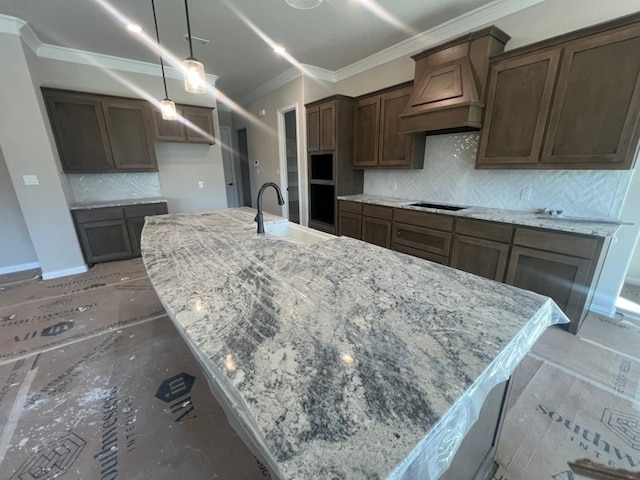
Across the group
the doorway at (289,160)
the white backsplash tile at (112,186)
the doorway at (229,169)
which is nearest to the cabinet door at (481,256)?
the doorway at (289,160)

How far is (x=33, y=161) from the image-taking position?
9.93 ft

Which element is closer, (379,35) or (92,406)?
(92,406)

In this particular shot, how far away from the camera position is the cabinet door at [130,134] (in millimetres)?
3615

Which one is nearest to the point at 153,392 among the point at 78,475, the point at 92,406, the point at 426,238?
the point at 92,406

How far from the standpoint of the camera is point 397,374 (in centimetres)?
63

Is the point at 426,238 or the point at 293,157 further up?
the point at 293,157

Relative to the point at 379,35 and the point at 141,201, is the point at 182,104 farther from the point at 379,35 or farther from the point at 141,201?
the point at 379,35

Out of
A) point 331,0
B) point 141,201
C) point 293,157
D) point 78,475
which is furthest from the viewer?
point 293,157

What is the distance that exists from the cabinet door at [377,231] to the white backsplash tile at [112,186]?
3376mm

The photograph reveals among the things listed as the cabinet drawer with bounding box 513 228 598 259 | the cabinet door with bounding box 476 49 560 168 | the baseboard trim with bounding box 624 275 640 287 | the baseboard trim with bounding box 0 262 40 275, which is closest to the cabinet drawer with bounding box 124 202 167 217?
the baseboard trim with bounding box 0 262 40 275

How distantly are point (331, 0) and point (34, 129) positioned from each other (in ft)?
11.5

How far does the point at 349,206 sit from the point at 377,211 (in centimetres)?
50

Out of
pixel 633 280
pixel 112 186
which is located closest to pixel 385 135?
pixel 633 280

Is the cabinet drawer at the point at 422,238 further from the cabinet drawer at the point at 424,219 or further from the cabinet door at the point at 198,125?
the cabinet door at the point at 198,125
